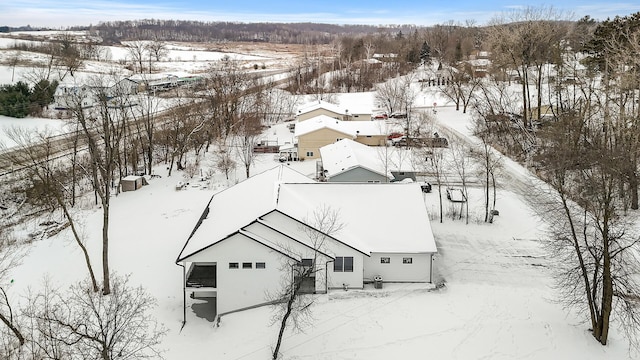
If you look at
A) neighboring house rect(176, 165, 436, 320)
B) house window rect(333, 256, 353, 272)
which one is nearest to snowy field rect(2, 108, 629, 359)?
neighboring house rect(176, 165, 436, 320)

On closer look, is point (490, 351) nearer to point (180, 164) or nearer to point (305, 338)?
point (305, 338)

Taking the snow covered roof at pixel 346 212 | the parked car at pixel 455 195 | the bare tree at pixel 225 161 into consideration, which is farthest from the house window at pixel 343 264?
the bare tree at pixel 225 161

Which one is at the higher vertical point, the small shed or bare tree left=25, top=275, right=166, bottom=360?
the small shed

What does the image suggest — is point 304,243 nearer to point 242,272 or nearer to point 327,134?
point 242,272

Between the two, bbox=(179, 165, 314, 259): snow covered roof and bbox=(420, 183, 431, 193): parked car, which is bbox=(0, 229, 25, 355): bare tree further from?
bbox=(420, 183, 431, 193): parked car

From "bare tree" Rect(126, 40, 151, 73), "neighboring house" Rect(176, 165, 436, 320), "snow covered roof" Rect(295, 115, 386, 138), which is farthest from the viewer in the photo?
"bare tree" Rect(126, 40, 151, 73)

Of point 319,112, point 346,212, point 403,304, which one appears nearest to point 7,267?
point 346,212

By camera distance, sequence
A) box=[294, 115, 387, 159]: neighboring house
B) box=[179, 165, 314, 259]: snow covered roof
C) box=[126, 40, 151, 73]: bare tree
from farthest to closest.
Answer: box=[126, 40, 151, 73]: bare tree
box=[294, 115, 387, 159]: neighboring house
box=[179, 165, 314, 259]: snow covered roof
